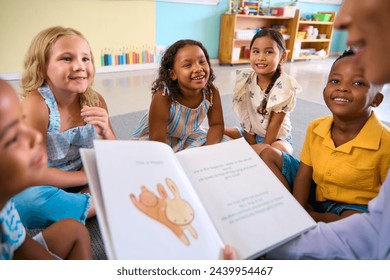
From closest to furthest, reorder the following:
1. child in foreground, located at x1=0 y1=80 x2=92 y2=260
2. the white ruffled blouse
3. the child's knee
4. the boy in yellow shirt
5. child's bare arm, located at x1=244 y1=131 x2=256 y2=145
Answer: child in foreground, located at x1=0 y1=80 x2=92 y2=260 → the boy in yellow shirt → the child's knee → the white ruffled blouse → child's bare arm, located at x1=244 y1=131 x2=256 y2=145

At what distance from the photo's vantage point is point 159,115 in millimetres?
1272

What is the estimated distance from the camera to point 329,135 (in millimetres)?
876

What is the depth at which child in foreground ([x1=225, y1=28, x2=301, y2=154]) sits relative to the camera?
4.38 ft

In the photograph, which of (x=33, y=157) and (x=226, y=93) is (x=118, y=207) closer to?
(x=33, y=157)

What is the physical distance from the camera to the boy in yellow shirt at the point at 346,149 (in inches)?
31.2

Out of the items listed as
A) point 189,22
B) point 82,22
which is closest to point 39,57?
point 82,22

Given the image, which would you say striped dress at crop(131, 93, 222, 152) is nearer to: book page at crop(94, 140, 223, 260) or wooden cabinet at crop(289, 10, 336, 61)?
book page at crop(94, 140, 223, 260)

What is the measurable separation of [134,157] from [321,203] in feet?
2.19

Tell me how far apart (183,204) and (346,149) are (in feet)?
1.78

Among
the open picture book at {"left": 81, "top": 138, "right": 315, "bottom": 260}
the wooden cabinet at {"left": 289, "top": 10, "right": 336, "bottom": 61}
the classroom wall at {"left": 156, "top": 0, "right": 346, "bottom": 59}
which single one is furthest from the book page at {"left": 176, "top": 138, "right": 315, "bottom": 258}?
the wooden cabinet at {"left": 289, "top": 10, "right": 336, "bottom": 61}

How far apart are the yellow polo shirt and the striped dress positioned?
55 centimetres

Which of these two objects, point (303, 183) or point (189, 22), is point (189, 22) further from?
point (303, 183)
